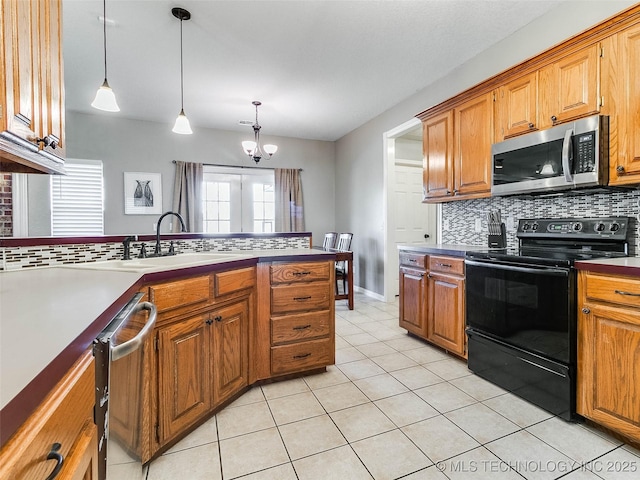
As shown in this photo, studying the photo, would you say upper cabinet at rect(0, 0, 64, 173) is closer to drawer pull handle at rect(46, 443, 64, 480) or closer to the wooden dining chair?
drawer pull handle at rect(46, 443, 64, 480)

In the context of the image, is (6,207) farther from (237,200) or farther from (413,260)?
(413,260)

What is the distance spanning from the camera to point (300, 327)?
2258 millimetres

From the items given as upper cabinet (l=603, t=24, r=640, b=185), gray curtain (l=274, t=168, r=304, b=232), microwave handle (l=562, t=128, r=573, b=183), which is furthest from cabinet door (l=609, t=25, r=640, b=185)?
gray curtain (l=274, t=168, r=304, b=232)

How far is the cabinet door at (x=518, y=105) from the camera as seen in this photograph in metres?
2.24

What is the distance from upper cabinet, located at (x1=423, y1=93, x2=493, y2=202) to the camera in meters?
2.60

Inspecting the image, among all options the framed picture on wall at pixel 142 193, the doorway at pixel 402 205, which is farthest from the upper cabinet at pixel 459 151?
the framed picture on wall at pixel 142 193

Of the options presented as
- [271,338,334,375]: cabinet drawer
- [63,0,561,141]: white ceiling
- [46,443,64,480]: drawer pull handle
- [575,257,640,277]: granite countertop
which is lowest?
[271,338,334,375]: cabinet drawer

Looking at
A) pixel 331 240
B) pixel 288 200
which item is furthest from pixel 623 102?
pixel 288 200

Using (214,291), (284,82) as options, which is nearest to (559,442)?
(214,291)

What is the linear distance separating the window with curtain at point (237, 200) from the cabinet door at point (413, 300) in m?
3.22

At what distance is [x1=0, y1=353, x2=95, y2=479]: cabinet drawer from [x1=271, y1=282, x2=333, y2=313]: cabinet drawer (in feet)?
4.86

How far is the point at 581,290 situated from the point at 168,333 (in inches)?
84.7

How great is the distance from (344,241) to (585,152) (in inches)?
124

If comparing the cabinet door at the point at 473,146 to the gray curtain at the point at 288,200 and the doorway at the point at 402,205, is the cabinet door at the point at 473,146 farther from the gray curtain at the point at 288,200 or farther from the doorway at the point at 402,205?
the gray curtain at the point at 288,200
